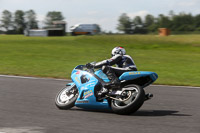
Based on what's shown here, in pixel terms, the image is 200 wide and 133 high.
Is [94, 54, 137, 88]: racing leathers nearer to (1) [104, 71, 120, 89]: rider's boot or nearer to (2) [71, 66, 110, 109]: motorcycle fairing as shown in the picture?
(1) [104, 71, 120, 89]: rider's boot

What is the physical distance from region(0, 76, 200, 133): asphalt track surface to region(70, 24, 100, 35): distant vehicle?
229 ft

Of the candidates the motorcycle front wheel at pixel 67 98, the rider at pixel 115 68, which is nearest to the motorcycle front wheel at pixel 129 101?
the rider at pixel 115 68

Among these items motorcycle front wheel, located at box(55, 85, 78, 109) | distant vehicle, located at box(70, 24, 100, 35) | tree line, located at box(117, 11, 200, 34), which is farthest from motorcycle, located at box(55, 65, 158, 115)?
tree line, located at box(117, 11, 200, 34)

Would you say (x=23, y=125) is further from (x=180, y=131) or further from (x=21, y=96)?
(x=21, y=96)

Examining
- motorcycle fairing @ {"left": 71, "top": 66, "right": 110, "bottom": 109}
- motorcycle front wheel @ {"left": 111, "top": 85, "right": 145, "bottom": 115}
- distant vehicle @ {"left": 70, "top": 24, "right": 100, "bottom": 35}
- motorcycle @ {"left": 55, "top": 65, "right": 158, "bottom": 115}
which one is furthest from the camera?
distant vehicle @ {"left": 70, "top": 24, "right": 100, "bottom": 35}

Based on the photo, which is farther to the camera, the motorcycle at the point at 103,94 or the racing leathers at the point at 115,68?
the racing leathers at the point at 115,68

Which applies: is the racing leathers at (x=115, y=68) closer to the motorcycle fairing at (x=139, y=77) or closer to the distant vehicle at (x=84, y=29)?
the motorcycle fairing at (x=139, y=77)

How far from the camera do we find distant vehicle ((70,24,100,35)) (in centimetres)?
7937

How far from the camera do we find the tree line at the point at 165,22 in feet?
385

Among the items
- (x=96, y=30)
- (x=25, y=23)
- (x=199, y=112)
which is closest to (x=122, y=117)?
(x=199, y=112)

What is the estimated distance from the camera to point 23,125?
6082 millimetres

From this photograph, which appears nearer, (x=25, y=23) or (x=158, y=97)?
(x=158, y=97)

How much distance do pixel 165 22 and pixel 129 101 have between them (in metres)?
133

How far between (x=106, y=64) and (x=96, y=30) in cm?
7507
